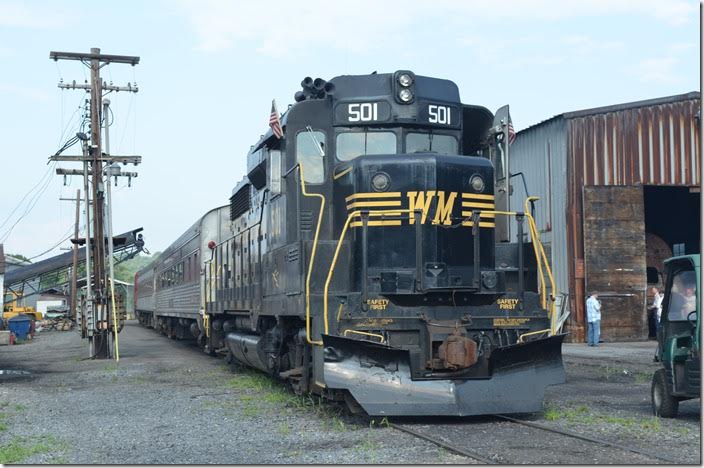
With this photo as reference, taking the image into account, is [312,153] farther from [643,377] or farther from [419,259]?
[643,377]

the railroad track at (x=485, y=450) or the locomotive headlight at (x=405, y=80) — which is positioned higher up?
the locomotive headlight at (x=405, y=80)

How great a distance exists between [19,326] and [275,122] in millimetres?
26420

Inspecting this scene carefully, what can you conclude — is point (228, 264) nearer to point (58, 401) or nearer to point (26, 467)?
point (58, 401)

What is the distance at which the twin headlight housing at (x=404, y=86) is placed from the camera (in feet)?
30.9

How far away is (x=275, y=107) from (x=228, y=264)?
5.38 metres

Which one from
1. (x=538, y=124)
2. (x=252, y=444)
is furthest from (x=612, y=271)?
(x=252, y=444)

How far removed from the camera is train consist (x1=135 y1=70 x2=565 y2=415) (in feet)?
26.4

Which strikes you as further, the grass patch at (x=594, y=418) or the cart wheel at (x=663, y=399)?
the cart wheel at (x=663, y=399)

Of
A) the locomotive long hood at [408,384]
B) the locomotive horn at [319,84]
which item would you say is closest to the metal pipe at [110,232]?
the locomotive horn at [319,84]

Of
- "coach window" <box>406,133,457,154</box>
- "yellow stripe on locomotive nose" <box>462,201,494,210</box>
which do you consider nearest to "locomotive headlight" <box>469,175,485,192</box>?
"yellow stripe on locomotive nose" <box>462,201,494,210</box>

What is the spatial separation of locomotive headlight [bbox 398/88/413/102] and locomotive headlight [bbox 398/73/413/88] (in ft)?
0.20

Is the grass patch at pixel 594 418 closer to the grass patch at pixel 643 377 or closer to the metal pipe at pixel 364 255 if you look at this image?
the metal pipe at pixel 364 255

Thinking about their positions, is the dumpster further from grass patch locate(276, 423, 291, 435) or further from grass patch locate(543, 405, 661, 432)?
grass patch locate(543, 405, 661, 432)

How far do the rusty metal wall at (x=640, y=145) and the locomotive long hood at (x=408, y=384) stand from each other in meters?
15.1
